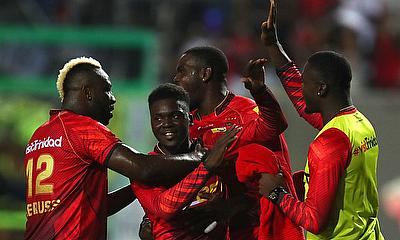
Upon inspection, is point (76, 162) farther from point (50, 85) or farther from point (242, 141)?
point (50, 85)

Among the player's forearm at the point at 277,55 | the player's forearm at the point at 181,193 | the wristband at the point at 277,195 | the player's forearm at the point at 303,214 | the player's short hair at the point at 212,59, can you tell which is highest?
the player's short hair at the point at 212,59

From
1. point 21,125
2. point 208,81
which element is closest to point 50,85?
point 21,125

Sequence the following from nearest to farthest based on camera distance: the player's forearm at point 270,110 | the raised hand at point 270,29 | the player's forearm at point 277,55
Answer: the player's forearm at point 270,110
the raised hand at point 270,29
the player's forearm at point 277,55

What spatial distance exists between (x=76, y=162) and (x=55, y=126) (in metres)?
0.28

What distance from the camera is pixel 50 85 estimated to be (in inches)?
515

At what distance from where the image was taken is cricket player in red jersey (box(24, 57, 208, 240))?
18.2 feet

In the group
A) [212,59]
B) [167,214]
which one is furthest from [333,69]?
[212,59]

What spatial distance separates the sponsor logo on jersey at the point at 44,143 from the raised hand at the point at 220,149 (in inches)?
39.6

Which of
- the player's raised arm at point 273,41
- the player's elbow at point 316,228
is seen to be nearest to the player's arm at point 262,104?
the player's raised arm at point 273,41

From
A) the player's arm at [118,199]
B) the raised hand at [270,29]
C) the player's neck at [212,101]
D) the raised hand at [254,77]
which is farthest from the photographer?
the player's neck at [212,101]

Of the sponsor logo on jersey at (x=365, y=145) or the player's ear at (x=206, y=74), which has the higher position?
the player's ear at (x=206, y=74)

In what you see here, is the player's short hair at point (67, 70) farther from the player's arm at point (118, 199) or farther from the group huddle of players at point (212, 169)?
the player's arm at point (118, 199)

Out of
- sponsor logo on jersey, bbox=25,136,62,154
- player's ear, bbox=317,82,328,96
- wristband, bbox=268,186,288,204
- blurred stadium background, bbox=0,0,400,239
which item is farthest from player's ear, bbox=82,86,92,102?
blurred stadium background, bbox=0,0,400,239

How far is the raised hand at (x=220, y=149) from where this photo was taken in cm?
528
